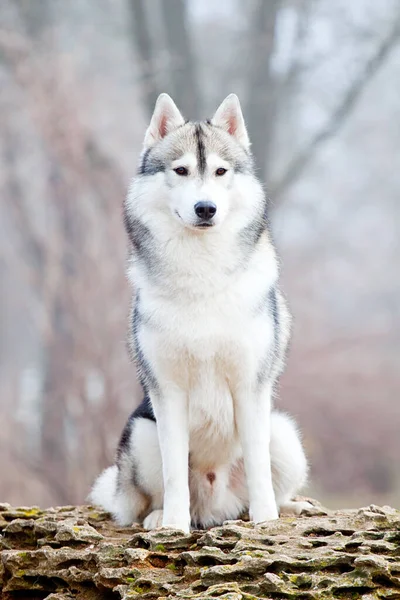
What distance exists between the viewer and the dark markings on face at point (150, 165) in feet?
13.3

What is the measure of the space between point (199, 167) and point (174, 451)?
1.29 m

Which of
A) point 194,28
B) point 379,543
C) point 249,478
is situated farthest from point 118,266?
point 379,543

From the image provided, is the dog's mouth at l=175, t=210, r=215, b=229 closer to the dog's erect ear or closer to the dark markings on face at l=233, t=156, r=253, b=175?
the dark markings on face at l=233, t=156, r=253, b=175

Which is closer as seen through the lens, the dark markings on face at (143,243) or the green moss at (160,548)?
the green moss at (160,548)

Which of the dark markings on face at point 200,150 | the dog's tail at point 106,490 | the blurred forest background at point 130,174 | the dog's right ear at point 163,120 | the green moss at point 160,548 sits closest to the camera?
the green moss at point 160,548

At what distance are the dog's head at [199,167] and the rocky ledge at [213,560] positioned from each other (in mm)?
1366

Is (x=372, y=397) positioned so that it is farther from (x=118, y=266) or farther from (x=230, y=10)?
(x=230, y=10)

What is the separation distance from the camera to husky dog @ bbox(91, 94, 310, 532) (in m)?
3.87

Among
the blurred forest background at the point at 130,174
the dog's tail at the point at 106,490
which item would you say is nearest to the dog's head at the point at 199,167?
the dog's tail at the point at 106,490

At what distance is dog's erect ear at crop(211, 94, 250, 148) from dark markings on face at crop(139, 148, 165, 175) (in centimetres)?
36

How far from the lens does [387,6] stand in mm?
11656

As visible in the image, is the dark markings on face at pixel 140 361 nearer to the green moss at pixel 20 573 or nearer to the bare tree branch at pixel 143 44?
the green moss at pixel 20 573

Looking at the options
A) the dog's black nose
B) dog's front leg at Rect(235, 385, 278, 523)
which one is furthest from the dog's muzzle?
dog's front leg at Rect(235, 385, 278, 523)

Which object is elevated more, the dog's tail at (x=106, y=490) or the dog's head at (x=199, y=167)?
the dog's head at (x=199, y=167)
